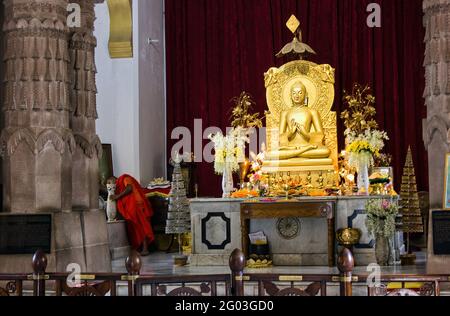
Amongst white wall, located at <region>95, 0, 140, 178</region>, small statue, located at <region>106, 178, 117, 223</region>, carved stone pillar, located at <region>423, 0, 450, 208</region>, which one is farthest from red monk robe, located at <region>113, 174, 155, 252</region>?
carved stone pillar, located at <region>423, 0, 450, 208</region>

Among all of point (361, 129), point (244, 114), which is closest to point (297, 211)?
point (361, 129)

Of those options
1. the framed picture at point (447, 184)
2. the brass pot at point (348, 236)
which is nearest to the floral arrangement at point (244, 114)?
the brass pot at point (348, 236)

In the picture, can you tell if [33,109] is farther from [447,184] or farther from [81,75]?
Result: [447,184]

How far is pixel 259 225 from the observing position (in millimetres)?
11242

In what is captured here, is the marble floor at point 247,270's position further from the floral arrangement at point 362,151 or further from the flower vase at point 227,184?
the floral arrangement at point 362,151

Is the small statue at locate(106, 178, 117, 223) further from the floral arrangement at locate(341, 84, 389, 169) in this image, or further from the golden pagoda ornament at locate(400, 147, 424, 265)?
the golden pagoda ornament at locate(400, 147, 424, 265)

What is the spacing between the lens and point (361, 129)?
1440 cm

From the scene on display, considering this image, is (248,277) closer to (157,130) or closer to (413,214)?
(413,214)

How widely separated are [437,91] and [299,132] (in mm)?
4737

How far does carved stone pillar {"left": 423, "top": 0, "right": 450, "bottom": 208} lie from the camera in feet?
29.3

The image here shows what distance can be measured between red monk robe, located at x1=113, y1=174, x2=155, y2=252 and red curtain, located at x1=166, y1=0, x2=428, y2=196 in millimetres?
2649

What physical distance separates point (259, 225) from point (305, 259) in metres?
0.76

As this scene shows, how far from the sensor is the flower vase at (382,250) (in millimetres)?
10727
